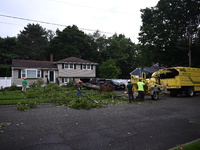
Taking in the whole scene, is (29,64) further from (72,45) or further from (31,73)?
(72,45)

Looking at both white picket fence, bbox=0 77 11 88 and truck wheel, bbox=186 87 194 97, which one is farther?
white picket fence, bbox=0 77 11 88

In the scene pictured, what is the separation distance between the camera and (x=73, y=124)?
6859 millimetres

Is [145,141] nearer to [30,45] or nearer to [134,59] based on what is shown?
[134,59]

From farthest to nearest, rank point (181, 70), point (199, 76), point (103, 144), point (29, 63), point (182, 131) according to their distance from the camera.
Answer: point (29, 63)
point (199, 76)
point (181, 70)
point (182, 131)
point (103, 144)

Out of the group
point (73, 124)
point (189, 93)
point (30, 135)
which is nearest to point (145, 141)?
point (73, 124)

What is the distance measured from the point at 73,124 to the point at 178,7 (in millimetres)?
23178

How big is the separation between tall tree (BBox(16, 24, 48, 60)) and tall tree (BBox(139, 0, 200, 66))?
36613mm

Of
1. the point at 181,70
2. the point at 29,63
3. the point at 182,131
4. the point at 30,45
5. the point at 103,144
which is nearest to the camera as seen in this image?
the point at 103,144

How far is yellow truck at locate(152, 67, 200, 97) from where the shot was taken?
17.9m

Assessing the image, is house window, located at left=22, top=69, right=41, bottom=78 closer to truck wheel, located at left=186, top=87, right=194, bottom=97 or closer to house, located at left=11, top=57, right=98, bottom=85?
house, located at left=11, top=57, right=98, bottom=85

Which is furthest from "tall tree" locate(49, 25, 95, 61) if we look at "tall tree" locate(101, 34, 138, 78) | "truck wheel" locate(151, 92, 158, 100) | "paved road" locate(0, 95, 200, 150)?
"paved road" locate(0, 95, 200, 150)

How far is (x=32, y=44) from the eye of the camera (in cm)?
5650

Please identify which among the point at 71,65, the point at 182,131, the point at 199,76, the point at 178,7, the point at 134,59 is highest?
the point at 178,7

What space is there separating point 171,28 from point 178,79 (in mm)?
9431
